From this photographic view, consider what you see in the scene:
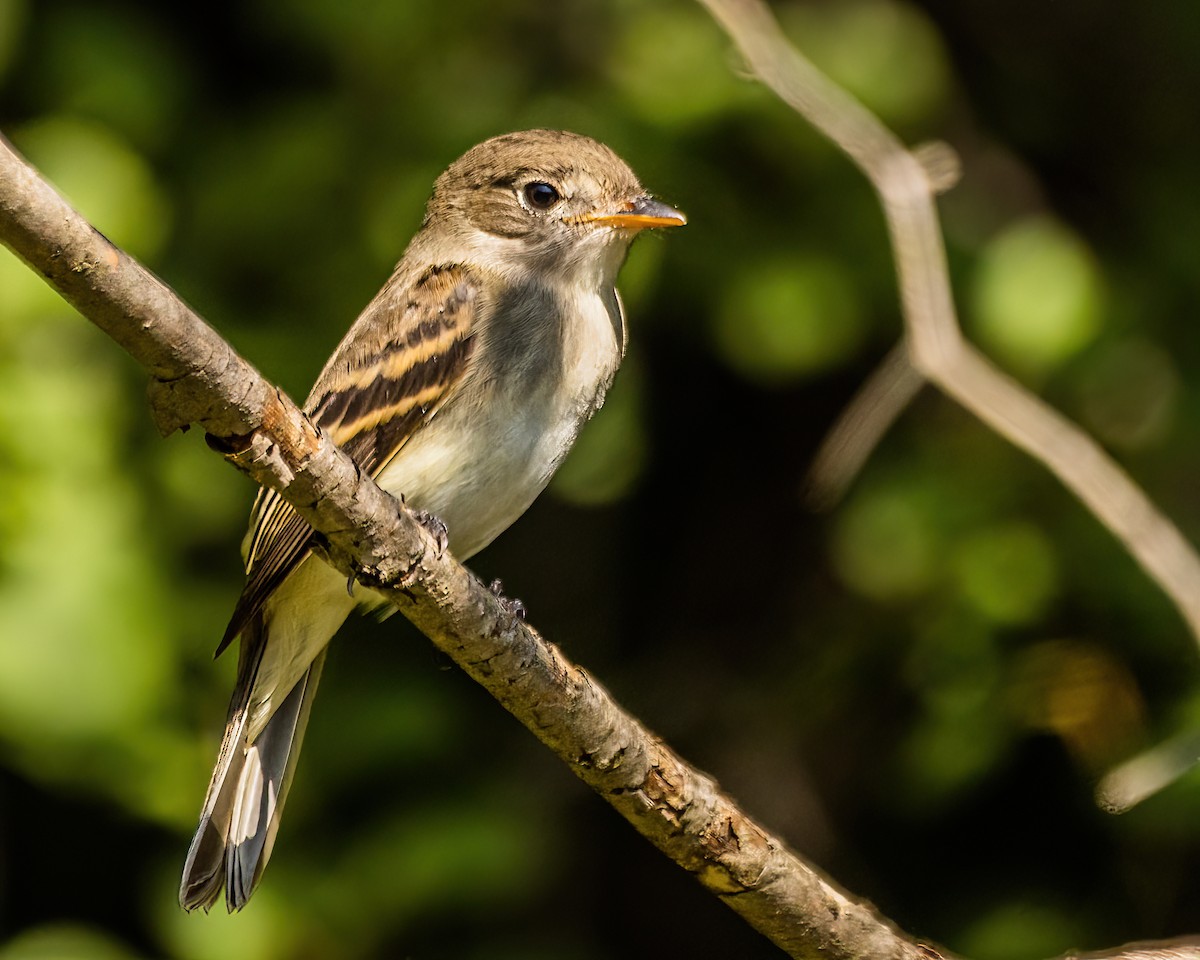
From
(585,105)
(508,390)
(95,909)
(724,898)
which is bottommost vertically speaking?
(95,909)

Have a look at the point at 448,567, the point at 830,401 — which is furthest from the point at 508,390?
the point at 830,401

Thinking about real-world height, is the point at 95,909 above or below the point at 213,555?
below

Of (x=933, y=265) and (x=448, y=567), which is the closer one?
(x=448, y=567)

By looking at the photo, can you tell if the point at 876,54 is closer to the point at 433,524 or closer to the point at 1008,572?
the point at 1008,572

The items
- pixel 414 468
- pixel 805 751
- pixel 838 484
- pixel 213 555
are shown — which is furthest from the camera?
pixel 805 751

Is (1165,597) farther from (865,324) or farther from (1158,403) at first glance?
(865,324)

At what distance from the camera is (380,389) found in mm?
3414

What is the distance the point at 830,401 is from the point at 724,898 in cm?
220

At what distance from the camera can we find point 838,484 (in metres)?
3.72

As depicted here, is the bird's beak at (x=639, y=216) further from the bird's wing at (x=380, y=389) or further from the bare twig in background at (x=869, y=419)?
the bare twig in background at (x=869, y=419)

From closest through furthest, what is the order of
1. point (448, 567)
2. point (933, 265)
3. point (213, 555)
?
point (448, 567), point (933, 265), point (213, 555)

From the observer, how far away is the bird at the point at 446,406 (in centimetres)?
331

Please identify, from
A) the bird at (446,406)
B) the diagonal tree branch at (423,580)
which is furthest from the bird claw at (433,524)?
the diagonal tree branch at (423,580)

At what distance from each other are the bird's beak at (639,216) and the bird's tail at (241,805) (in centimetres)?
123
